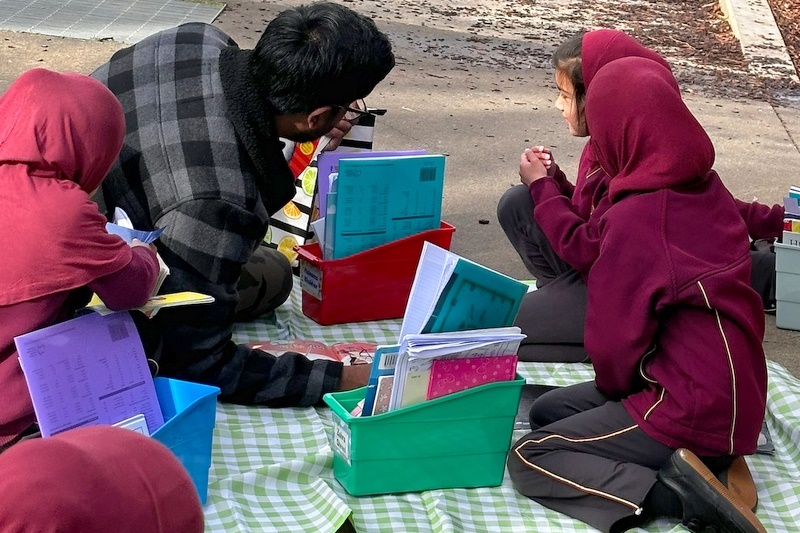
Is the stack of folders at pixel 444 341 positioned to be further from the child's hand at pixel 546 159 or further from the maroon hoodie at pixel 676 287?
the child's hand at pixel 546 159

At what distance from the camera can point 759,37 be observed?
822cm

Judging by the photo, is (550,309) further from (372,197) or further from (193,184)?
(193,184)

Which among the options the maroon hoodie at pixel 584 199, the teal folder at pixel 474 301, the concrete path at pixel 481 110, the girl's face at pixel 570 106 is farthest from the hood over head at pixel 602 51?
the concrete path at pixel 481 110

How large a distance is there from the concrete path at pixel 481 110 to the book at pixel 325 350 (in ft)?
3.63

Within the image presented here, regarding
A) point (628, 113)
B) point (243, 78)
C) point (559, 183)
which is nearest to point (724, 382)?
point (628, 113)

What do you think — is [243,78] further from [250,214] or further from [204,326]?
[204,326]

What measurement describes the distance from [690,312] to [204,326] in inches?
46.5

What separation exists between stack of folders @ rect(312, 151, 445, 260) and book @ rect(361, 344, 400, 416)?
95 centimetres

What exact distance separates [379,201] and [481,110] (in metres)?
2.76

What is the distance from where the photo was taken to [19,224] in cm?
196

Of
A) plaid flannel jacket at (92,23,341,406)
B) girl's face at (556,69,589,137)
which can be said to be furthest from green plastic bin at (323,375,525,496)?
girl's face at (556,69,589,137)

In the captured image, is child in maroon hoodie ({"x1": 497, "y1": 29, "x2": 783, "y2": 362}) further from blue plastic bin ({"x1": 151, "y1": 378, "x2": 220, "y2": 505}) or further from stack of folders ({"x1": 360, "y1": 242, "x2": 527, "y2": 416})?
blue plastic bin ({"x1": 151, "y1": 378, "x2": 220, "y2": 505})

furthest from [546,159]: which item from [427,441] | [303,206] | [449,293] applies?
[427,441]

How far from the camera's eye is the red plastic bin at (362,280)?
10.8 ft
